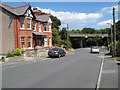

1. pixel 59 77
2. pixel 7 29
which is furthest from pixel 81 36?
pixel 59 77

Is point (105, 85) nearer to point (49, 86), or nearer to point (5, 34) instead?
point (49, 86)

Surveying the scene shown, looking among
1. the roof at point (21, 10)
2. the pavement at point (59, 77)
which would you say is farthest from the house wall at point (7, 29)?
the pavement at point (59, 77)

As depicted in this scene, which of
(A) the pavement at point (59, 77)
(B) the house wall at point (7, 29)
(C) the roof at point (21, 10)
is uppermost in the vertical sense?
(C) the roof at point (21, 10)

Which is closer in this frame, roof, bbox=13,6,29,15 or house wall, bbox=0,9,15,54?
house wall, bbox=0,9,15,54

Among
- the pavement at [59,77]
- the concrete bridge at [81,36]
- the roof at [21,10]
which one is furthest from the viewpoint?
the concrete bridge at [81,36]

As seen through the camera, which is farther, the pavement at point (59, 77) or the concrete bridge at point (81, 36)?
the concrete bridge at point (81, 36)

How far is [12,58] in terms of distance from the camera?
1605 cm

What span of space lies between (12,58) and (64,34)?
131ft

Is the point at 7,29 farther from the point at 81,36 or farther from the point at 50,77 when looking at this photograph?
the point at 81,36

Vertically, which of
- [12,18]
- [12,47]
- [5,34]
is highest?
[12,18]

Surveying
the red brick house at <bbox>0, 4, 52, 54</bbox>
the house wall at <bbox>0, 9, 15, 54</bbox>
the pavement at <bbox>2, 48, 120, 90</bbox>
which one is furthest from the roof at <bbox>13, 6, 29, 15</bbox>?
the pavement at <bbox>2, 48, 120, 90</bbox>

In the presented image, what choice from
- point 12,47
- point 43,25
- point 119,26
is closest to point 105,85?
point 12,47

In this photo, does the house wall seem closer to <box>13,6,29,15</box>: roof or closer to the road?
<box>13,6,29,15</box>: roof

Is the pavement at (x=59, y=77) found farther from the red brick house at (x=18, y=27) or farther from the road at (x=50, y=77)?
the red brick house at (x=18, y=27)
